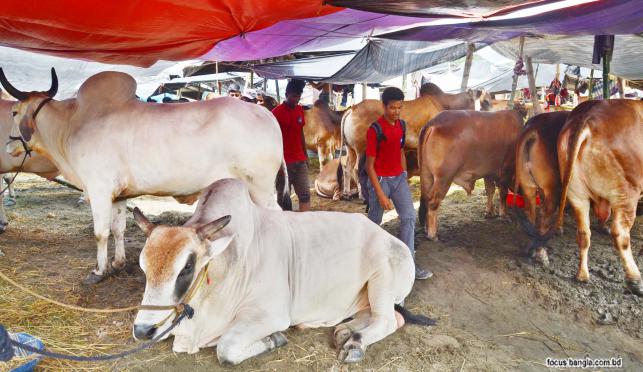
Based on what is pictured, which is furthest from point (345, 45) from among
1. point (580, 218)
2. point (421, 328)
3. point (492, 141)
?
point (421, 328)

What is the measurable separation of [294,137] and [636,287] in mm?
3887

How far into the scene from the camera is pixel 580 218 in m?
4.38

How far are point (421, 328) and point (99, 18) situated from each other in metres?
3.50

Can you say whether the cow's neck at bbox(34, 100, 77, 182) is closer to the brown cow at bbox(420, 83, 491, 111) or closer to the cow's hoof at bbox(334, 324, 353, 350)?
the cow's hoof at bbox(334, 324, 353, 350)

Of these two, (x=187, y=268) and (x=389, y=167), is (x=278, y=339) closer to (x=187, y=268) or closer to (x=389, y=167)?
(x=187, y=268)

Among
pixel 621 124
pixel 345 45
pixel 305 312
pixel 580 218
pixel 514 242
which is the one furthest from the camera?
pixel 345 45

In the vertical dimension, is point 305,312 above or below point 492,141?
below

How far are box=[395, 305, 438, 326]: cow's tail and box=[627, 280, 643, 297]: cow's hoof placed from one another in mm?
1900

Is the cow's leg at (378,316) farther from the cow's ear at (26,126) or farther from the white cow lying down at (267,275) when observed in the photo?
the cow's ear at (26,126)

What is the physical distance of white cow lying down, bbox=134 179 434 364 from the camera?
99.3 inches

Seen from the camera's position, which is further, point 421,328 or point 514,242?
point 514,242

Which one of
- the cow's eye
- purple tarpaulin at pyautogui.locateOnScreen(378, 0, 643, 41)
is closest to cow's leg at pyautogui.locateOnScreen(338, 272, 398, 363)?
the cow's eye

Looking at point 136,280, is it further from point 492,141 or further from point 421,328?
point 492,141

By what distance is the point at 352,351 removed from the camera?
293 cm
